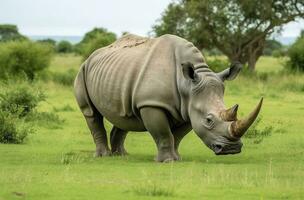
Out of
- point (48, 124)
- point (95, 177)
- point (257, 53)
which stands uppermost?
point (95, 177)

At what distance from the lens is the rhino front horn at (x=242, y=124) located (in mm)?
11766

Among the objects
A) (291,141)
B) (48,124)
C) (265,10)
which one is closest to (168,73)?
(291,141)

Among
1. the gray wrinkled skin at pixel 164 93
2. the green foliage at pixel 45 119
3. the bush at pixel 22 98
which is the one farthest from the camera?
the green foliage at pixel 45 119

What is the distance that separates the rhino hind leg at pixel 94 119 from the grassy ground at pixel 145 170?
31 cm

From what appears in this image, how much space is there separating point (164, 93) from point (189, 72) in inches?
22.5

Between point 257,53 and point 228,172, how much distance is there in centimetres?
3574

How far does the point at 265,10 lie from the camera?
4516 cm

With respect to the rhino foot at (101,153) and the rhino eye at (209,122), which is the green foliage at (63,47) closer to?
the rhino foot at (101,153)

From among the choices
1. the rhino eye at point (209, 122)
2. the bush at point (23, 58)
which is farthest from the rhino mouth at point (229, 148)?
the bush at point (23, 58)

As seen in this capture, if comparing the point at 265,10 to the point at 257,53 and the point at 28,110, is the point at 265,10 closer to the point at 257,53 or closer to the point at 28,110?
the point at 257,53

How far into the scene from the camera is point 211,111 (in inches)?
492

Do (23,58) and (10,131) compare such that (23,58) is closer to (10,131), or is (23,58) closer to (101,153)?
(10,131)

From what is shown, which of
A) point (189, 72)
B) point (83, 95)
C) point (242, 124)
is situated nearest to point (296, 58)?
point (83, 95)

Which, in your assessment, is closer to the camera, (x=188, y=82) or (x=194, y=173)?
(x=194, y=173)
